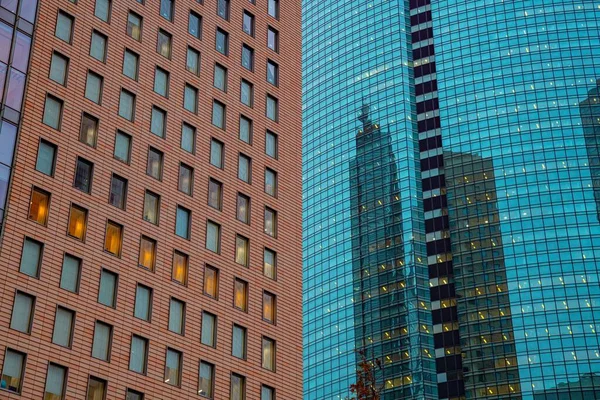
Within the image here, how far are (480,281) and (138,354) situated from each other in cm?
12290

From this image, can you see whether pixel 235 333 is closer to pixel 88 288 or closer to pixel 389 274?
pixel 88 288

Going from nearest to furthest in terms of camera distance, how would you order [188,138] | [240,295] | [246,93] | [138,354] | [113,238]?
[138,354]
[113,238]
[240,295]
[188,138]
[246,93]

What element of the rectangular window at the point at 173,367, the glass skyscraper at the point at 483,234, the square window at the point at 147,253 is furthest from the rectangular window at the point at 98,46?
the glass skyscraper at the point at 483,234

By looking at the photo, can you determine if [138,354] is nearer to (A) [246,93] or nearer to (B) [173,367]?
(B) [173,367]

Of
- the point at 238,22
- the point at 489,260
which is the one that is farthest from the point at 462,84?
the point at 238,22

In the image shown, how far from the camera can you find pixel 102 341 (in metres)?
56.8

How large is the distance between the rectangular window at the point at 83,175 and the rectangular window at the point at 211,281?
9.70m

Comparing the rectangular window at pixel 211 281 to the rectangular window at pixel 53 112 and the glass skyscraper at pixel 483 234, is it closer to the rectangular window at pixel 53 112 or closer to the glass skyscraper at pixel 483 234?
the rectangular window at pixel 53 112

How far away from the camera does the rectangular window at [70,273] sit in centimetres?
5644

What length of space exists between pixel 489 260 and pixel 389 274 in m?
20.8

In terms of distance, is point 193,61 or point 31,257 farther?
point 193,61

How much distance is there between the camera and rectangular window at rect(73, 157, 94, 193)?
6022 centimetres

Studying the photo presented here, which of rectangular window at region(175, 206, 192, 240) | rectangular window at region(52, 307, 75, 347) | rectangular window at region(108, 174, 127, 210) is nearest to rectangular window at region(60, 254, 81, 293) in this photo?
rectangular window at region(52, 307, 75, 347)

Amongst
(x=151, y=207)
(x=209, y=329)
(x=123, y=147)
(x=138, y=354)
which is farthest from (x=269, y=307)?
(x=123, y=147)
